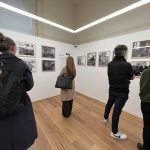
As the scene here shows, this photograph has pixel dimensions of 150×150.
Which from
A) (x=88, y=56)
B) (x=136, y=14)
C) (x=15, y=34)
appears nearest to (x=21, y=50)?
(x=15, y=34)

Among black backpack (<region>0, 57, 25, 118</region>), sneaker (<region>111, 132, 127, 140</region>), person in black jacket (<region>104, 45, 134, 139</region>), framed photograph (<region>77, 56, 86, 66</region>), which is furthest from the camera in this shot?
framed photograph (<region>77, 56, 86, 66</region>)

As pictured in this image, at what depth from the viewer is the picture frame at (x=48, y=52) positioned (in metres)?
3.82

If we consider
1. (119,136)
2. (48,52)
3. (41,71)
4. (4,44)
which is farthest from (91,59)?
(4,44)

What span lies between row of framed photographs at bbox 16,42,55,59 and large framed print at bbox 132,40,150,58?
2.69m

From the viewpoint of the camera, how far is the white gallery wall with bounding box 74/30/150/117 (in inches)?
112

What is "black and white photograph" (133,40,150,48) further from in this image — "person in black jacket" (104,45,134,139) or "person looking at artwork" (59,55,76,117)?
"person looking at artwork" (59,55,76,117)

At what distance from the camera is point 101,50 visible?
12.2 feet

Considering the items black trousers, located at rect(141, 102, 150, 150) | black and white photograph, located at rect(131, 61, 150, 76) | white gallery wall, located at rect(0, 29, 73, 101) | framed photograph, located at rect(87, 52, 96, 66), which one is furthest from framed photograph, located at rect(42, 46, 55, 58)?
black trousers, located at rect(141, 102, 150, 150)

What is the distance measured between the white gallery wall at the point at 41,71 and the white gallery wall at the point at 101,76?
892 millimetres

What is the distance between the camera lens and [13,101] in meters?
0.91

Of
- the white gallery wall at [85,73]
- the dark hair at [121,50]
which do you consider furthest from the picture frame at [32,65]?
the dark hair at [121,50]

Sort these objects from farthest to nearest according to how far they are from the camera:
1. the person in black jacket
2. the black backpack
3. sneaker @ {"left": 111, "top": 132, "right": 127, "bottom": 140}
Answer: sneaker @ {"left": 111, "top": 132, "right": 127, "bottom": 140} → the person in black jacket → the black backpack

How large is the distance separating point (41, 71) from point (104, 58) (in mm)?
2190

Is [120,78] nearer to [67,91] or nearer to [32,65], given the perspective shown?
[67,91]
